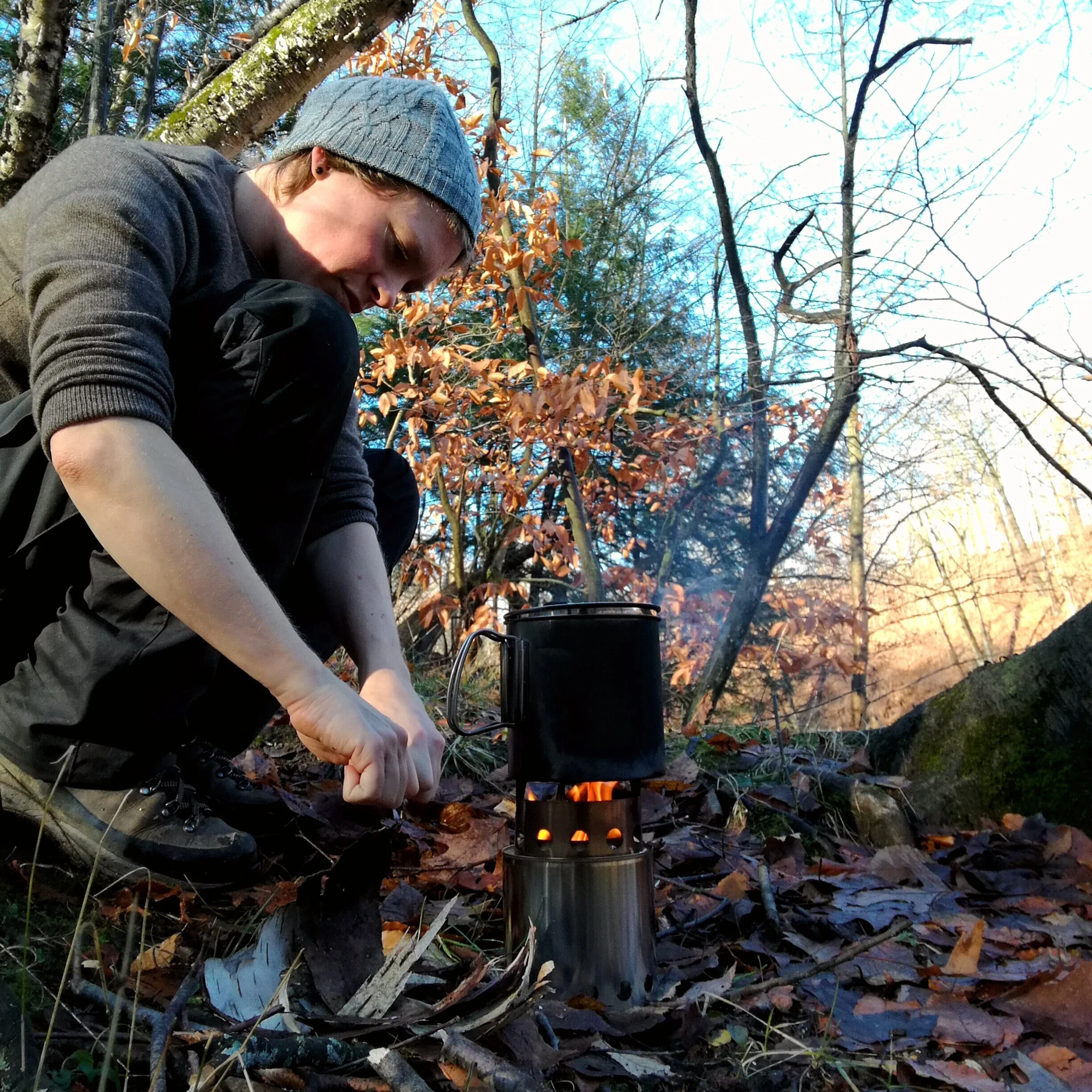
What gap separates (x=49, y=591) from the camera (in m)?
1.57

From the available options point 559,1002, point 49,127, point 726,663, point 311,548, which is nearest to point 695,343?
point 726,663

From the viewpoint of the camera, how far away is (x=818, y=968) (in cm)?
146

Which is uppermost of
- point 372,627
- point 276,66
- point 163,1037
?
point 276,66

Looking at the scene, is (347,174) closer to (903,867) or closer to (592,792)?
(592,792)

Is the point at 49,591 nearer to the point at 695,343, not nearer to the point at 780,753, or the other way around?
the point at 780,753

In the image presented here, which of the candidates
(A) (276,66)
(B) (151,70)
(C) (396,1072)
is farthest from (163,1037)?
(B) (151,70)

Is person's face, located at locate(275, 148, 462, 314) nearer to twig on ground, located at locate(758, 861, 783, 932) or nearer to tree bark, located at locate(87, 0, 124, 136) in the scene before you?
twig on ground, located at locate(758, 861, 783, 932)

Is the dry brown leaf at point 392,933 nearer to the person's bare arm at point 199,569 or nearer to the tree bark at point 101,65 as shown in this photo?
the person's bare arm at point 199,569

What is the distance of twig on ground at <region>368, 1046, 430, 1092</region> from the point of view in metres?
0.93

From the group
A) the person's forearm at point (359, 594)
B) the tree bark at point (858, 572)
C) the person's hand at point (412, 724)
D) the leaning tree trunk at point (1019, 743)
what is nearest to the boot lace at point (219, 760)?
the person's forearm at point (359, 594)

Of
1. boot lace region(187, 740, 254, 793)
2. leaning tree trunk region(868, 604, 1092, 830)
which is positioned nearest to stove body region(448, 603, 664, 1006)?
boot lace region(187, 740, 254, 793)

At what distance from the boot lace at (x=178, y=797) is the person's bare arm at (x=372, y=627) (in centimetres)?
38

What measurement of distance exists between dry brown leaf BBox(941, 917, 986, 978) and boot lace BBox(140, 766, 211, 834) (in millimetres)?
1303

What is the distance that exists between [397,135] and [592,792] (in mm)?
1196
